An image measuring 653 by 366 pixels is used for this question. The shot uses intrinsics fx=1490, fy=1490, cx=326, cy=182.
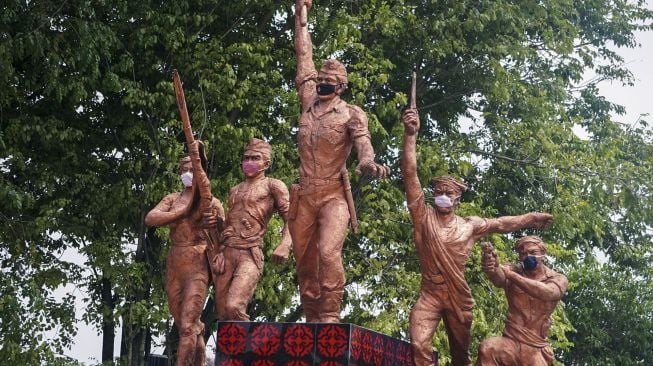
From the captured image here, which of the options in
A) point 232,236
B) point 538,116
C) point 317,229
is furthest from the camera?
point 538,116

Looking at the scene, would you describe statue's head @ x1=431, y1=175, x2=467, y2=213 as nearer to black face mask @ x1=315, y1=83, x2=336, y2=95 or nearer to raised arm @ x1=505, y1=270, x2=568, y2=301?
raised arm @ x1=505, y1=270, x2=568, y2=301

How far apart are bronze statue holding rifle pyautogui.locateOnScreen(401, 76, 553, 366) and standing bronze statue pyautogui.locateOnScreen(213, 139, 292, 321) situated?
1.35 metres

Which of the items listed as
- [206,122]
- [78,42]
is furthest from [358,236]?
[78,42]

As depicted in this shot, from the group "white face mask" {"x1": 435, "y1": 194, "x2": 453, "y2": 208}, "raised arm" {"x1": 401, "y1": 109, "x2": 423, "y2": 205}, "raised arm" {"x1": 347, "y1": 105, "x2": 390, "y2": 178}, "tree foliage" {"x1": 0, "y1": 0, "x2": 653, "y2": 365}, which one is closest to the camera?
"raised arm" {"x1": 347, "y1": 105, "x2": 390, "y2": 178}

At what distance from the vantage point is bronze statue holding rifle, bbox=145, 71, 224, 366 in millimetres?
14906

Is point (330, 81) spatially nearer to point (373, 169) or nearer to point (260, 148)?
point (260, 148)

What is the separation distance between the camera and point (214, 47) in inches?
871

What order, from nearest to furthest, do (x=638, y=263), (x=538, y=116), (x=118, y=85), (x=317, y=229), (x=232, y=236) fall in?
(x=317, y=229) → (x=232, y=236) → (x=118, y=85) → (x=538, y=116) → (x=638, y=263)

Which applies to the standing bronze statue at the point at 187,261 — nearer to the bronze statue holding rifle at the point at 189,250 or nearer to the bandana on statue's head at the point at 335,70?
the bronze statue holding rifle at the point at 189,250

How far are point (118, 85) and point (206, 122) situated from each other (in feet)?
4.52

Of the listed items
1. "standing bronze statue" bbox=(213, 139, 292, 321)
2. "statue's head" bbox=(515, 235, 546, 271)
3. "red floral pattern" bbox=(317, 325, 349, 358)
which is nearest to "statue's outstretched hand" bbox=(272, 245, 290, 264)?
"standing bronze statue" bbox=(213, 139, 292, 321)

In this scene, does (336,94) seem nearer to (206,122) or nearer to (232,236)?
(232,236)

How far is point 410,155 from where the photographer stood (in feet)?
46.3

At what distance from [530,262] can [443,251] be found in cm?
117
